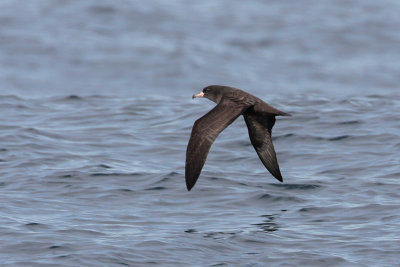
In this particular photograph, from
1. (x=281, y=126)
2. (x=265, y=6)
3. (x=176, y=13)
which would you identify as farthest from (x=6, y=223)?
(x=265, y=6)

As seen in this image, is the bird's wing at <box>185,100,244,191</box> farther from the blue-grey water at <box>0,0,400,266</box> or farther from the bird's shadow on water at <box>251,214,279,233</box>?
the bird's shadow on water at <box>251,214,279,233</box>

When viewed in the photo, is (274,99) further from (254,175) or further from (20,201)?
(20,201)

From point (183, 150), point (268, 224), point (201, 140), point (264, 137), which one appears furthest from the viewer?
point (183, 150)

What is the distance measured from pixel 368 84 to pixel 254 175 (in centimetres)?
1256

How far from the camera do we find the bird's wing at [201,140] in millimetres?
9946

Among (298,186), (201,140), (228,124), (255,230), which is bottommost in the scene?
(255,230)

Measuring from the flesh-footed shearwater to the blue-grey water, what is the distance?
595mm

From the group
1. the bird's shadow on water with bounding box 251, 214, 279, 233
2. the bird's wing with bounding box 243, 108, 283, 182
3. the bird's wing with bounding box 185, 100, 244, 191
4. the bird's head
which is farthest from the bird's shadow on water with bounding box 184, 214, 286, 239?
the bird's head

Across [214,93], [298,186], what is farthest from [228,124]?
[298,186]

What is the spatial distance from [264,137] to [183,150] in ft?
8.29

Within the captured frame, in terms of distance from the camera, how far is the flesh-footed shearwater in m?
10.0

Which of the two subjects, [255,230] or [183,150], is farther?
[183,150]

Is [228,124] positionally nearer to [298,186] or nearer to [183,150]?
[298,186]

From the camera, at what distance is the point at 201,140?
396 inches
